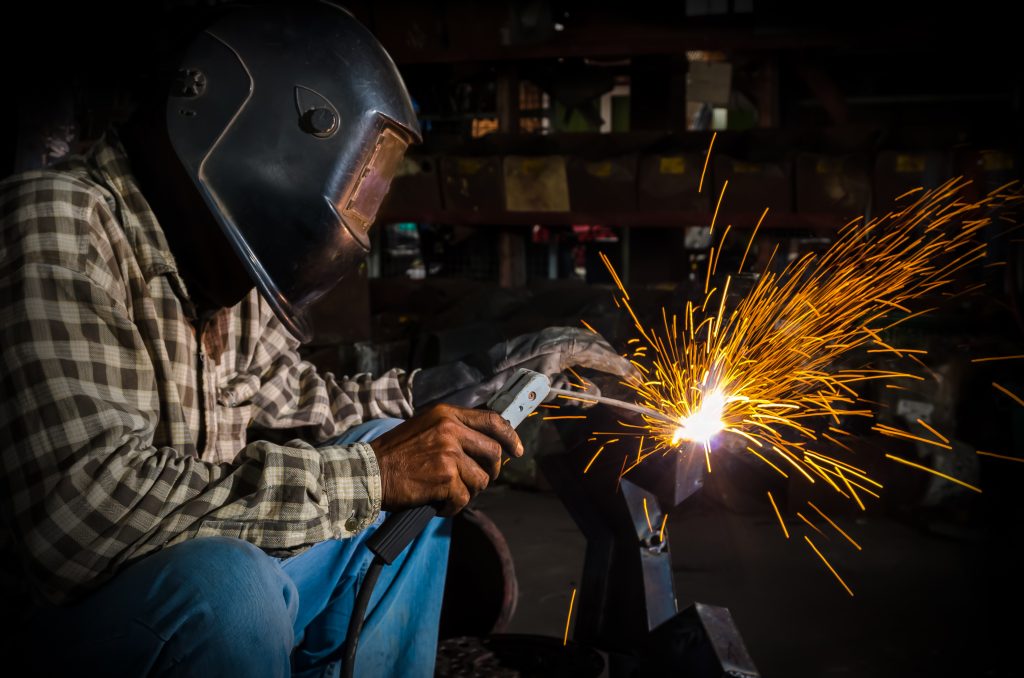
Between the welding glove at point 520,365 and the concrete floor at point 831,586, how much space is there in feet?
3.07

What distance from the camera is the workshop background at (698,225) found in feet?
8.44

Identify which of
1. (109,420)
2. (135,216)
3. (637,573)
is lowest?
(637,573)

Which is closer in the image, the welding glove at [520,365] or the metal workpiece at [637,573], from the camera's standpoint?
the metal workpiece at [637,573]

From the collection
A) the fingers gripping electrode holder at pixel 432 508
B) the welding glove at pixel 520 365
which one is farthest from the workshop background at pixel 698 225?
the fingers gripping electrode holder at pixel 432 508

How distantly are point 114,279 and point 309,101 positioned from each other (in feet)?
1.58

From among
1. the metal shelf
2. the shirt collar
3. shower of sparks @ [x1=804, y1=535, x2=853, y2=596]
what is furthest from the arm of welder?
the metal shelf

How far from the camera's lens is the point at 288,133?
153 centimetres

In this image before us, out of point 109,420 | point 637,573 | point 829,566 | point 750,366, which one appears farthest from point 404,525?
point 829,566

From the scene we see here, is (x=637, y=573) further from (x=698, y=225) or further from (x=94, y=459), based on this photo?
(x=698, y=225)

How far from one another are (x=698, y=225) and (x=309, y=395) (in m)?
3.41

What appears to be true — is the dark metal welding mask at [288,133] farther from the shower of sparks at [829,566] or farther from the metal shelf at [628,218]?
the metal shelf at [628,218]

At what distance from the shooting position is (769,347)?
6.37 ft

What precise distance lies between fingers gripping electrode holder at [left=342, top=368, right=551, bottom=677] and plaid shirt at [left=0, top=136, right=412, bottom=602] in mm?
57

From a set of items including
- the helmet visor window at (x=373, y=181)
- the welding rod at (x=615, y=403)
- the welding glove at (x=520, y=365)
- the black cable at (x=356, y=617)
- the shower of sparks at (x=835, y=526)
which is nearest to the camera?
the black cable at (x=356, y=617)
